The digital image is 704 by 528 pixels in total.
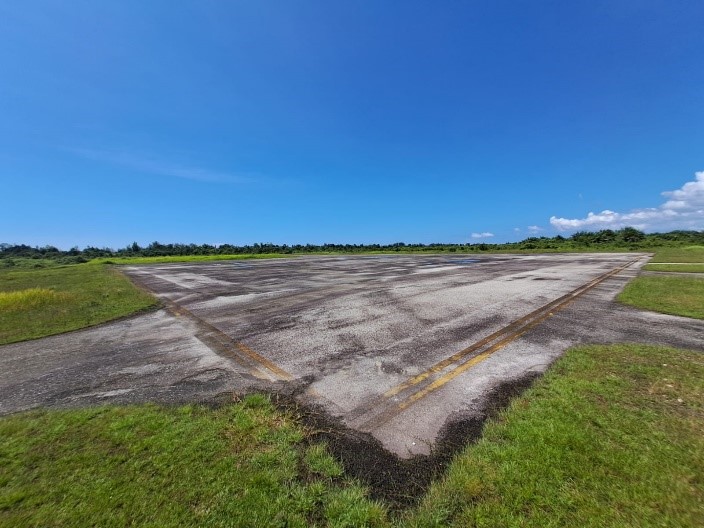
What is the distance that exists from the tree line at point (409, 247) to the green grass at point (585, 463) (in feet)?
206

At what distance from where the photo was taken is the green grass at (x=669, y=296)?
8.54m

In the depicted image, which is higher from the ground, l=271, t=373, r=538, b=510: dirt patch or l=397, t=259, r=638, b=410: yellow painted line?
l=397, t=259, r=638, b=410: yellow painted line

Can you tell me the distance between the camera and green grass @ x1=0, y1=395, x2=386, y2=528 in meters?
2.30

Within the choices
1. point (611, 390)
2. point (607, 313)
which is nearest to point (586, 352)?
point (611, 390)

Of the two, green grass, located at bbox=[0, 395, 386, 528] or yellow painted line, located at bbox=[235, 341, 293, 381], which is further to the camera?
yellow painted line, located at bbox=[235, 341, 293, 381]

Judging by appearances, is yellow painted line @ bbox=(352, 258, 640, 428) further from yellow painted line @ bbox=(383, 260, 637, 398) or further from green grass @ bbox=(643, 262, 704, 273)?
green grass @ bbox=(643, 262, 704, 273)

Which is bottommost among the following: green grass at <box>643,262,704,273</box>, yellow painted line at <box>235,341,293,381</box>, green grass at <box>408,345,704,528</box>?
green grass at <box>408,345,704,528</box>

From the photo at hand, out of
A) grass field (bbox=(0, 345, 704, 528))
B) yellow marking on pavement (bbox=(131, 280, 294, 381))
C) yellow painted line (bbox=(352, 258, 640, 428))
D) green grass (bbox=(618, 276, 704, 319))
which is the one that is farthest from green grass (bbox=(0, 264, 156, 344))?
green grass (bbox=(618, 276, 704, 319))

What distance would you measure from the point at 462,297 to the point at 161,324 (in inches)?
382

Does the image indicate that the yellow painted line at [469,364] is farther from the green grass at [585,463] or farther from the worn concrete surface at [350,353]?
the green grass at [585,463]

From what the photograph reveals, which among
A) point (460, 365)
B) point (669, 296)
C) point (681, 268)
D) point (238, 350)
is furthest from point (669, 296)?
point (238, 350)

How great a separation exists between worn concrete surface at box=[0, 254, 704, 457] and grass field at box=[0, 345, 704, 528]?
1.98 ft

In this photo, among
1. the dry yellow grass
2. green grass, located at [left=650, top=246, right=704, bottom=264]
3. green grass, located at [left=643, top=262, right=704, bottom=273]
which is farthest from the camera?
green grass, located at [left=650, top=246, right=704, bottom=264]

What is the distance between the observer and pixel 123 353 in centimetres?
609
